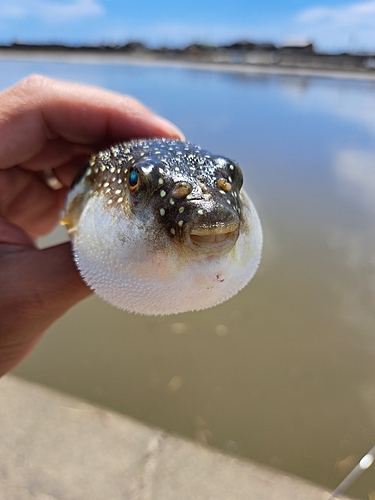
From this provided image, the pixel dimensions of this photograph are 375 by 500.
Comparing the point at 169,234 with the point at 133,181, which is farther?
the point at 133,181

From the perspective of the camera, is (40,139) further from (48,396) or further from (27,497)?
(27,497)

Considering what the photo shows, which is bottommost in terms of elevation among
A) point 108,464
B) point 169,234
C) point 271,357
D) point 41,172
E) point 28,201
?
point 108,464

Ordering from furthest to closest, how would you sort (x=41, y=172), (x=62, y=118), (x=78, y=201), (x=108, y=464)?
(x=41, y=172)
(x=62, y=118)
(x=108, y=464)
(x=78, y=201)

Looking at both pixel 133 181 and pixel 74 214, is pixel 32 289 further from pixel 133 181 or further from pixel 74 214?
pixel 133 181

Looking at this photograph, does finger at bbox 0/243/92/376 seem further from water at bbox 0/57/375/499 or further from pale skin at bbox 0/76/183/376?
water at bbox 0/57/375/499

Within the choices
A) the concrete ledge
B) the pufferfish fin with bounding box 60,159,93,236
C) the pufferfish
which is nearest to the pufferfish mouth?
the pufferfish

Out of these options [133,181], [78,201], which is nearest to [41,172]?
[78,201]

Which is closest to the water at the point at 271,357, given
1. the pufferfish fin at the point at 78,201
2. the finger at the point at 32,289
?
the finger at the point at 32,289

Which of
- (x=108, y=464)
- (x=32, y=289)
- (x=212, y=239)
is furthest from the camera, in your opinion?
(x=108, y=464)

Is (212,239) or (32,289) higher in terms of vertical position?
(212,239)
